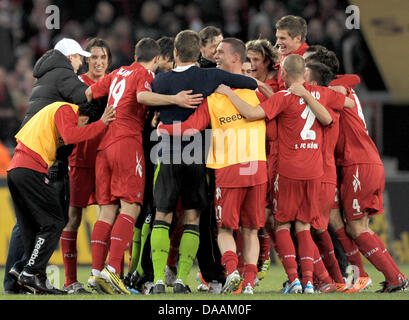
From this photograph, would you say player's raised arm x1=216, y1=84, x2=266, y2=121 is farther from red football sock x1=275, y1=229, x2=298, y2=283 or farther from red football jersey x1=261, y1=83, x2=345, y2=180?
red football sock x1=275, y1=229, x2=298, y2=283

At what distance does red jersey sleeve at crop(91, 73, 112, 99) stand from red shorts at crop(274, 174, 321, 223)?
5.88ft

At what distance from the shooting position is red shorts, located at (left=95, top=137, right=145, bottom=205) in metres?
7.47

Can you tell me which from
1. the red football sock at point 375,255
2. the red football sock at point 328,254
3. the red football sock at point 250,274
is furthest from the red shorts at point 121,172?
the red football sock at point 375,255

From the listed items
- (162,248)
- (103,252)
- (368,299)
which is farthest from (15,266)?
(368,299)

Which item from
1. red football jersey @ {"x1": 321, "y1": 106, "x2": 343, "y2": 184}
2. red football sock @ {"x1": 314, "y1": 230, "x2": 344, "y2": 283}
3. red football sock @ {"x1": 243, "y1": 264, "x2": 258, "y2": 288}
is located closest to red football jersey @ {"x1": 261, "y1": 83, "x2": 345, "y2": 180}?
red football jersey @ {"x1": 321, "y1": 106, "x2": 343, "y2": 184}

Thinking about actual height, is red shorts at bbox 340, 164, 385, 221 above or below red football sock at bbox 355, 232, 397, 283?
above

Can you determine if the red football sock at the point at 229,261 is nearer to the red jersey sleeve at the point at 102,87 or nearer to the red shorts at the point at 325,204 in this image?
the red shorts at the point at 325,204

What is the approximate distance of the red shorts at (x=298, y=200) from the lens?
7469 millimetres

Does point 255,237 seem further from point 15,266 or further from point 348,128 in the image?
point 15,266

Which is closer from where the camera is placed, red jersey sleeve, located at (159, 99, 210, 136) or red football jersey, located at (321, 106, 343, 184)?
red jersey sleeve, located at (159, 99, 210, 136)

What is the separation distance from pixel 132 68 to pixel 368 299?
289cm

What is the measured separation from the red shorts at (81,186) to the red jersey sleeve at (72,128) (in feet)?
2.11

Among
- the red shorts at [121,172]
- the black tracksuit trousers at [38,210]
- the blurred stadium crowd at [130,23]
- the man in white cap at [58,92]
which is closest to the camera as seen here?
the black tracksuit trousers at [38,210]

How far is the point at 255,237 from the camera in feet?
24.4
